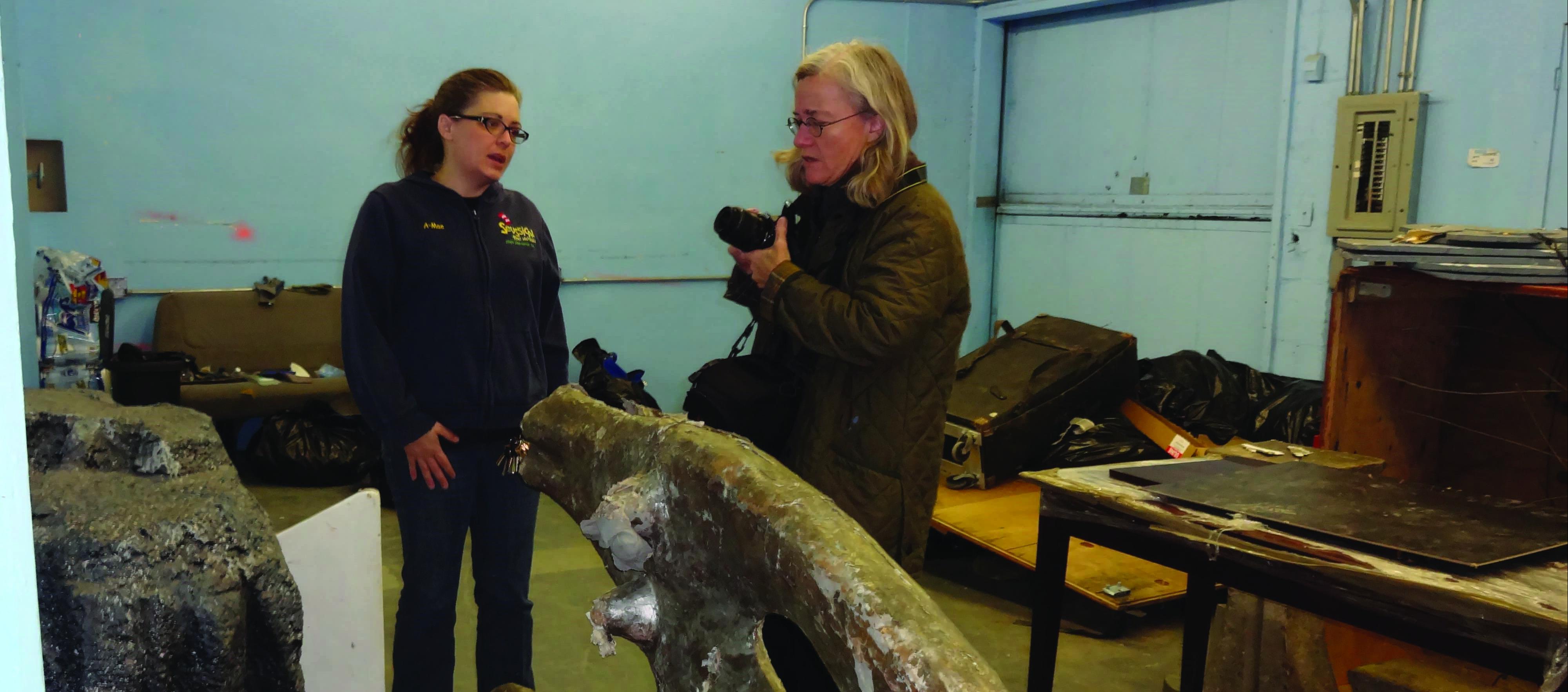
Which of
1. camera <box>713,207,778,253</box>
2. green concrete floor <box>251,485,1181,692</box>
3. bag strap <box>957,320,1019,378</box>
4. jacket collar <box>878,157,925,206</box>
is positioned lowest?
green concrete floor <box>251,485,1181,692</box>

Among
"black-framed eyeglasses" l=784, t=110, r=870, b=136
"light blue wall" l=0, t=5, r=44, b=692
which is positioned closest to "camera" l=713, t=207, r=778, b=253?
"black-framed eyeglasses" l=784, t=110, r=870, b=136

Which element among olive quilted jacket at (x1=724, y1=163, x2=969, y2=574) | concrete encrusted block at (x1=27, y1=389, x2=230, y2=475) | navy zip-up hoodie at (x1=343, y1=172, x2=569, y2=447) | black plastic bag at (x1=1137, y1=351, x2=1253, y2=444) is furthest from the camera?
black plastic bag at (x1=1137, y1=351, x2=1253, y2=444)

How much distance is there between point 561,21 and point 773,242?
3.66 metres

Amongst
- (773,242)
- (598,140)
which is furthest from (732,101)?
(773,242)

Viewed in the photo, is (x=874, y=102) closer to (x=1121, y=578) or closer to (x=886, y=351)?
(x=886, y=351)

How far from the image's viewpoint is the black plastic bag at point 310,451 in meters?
4.22

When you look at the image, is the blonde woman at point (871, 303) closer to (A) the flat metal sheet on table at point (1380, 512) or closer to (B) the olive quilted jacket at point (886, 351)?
(B) the olive quilted jacket at point (886, 351)

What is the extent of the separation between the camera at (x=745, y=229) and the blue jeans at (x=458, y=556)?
58cm

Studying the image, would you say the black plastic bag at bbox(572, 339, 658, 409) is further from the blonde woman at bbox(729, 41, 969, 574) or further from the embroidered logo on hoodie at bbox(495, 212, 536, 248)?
the blonde woman at bbox(729, 41, 969, 574)

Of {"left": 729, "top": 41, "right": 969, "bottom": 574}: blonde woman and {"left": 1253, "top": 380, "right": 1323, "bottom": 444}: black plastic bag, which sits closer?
{"left": 729, "top": 41, "right": 969, "bottom": 574}: blonde woman

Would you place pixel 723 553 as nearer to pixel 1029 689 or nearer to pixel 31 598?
pixel 31 598

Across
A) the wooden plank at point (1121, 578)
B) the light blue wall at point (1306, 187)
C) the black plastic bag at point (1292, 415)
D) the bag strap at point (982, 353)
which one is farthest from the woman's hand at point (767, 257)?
the black plastic bag at point (1292, 415)

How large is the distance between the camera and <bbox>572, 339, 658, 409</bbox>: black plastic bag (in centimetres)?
276

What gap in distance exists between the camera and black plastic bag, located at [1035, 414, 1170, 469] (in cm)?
366
